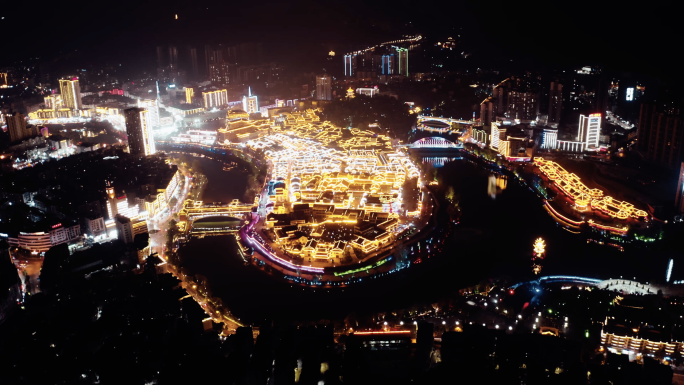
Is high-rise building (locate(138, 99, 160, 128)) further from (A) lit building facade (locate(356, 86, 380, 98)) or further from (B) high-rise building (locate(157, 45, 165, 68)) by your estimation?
(A) lit building facade (locate(356, 86, 380, 98))

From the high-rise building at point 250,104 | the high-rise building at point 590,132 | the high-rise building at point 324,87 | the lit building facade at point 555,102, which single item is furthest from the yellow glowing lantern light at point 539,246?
the high-rise building at point 324,87

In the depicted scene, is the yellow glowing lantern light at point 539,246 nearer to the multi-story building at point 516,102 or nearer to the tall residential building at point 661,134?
the tall residential building at point 661,134

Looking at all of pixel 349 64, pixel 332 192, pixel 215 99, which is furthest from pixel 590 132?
pixel 215 99

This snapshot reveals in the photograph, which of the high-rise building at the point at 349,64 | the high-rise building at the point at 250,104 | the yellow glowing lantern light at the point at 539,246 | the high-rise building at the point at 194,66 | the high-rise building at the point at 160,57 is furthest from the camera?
the high-rise building at the point at 160,57

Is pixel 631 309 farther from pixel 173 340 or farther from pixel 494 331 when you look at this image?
pixel 173 340

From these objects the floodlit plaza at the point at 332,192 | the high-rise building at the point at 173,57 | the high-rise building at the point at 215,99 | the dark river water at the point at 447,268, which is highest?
the high-rise building at the point at 173,57

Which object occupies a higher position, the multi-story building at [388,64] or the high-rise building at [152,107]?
the multi-story building at [388,64]

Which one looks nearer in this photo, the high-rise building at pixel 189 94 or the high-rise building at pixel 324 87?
the high-rise building at pixel 189 94

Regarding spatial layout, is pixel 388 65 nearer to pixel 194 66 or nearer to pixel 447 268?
pixel 194 66
